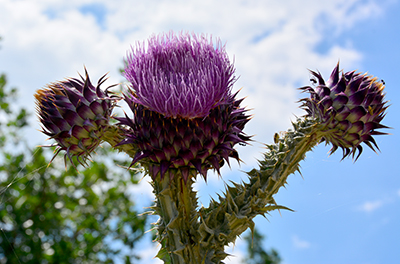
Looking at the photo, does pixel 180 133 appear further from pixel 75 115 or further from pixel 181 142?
pixel 75 115

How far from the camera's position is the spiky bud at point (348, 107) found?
124 inches

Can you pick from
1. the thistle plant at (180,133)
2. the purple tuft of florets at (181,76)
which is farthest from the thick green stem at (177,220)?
the purple tuft of florets at (181,76)

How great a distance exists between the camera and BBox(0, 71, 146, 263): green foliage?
852cm

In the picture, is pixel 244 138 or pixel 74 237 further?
pixel 74 237

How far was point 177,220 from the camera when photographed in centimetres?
277

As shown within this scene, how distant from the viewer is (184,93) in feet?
8.54

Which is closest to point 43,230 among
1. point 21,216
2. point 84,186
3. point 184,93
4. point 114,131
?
point 21,216

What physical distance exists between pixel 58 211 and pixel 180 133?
A: 25.7 feet

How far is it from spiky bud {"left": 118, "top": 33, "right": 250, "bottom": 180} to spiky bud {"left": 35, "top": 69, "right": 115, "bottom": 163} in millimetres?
198

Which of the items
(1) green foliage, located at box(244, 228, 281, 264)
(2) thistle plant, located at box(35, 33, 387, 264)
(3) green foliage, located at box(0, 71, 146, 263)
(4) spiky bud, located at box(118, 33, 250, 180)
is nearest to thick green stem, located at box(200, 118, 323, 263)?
(2) thistle plant, located at box(35, 33, 387, 264)

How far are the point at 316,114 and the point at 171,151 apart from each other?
128 cm

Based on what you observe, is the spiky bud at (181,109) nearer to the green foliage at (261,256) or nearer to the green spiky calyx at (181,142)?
the green spiky calyx at (181,142)

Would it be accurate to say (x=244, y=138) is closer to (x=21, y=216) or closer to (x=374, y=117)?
(x=374, y=117)

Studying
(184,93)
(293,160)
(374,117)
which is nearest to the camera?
(184,93)
